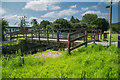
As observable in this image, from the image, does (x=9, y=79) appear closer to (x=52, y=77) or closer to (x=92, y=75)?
(x=52, y=77)

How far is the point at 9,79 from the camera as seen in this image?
9.71ft

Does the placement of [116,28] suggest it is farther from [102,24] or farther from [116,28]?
[102,24]

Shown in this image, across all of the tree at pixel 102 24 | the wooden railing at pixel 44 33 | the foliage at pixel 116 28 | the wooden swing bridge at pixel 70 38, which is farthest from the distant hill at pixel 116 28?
the tree at pixel 102 24

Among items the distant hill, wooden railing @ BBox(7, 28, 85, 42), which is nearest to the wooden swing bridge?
wooden railing @ BBox(7, 28, 85, 42)

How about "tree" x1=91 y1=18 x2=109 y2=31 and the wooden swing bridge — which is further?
"tree" x1=91 y1=18 x2=109 y2=31

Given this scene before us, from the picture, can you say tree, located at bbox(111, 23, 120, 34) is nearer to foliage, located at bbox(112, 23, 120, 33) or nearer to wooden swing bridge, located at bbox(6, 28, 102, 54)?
foliage, located at bbox(112, 23, 120, 33)

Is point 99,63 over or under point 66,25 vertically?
under

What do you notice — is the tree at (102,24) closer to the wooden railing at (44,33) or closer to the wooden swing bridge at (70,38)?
the wooden swing bridge at (70,38)

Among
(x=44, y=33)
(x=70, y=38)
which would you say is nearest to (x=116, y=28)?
(x=70, y=38)

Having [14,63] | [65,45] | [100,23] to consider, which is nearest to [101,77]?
[14,63]

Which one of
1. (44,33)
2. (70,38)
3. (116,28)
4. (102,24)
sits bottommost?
(70,38)

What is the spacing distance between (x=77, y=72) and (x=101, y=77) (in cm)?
70

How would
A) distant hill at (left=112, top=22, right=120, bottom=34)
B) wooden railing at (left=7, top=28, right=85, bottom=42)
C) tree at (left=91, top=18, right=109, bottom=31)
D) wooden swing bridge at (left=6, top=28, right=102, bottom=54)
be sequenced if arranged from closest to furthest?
distant hill at (left=112, top=22, right=120, bottom=34), wooden swing bridge at (left=6, top=28, right=102, bottom=54), wooden railing at (left=7, top=28, right=85, bottom=42), tree at (left=91, top=18, right=109, bottom=31)

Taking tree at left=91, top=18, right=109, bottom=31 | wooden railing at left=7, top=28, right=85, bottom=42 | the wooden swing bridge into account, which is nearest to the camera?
the wooden swing bridge
